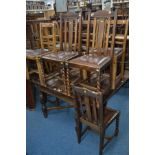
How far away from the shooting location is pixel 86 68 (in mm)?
1859

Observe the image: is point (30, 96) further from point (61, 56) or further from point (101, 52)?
point (101, 52)

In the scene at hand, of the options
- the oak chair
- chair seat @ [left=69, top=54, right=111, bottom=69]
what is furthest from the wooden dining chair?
the oak chair

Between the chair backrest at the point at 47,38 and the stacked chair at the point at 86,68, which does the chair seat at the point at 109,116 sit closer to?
the stacked chair at the point at 86,68

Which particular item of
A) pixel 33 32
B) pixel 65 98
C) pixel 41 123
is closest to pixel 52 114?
pixel 41 123

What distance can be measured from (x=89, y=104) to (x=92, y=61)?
1.67 ft

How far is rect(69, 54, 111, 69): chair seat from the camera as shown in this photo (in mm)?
1820

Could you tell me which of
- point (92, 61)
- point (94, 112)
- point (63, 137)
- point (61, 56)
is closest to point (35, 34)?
point (61, 56)

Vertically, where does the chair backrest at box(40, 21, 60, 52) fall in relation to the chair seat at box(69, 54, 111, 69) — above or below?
above

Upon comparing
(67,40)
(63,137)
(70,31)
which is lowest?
(63,137)

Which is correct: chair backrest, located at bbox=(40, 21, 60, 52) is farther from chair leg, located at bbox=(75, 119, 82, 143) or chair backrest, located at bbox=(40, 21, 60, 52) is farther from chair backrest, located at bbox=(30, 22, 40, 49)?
chair leg, located at bbox=(75, 119, 82, 143)

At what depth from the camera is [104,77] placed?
2.19m
